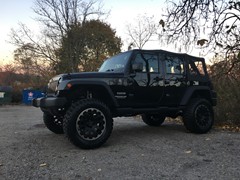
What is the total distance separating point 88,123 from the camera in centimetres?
598

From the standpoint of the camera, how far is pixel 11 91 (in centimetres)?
2442

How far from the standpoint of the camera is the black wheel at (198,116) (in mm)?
7547

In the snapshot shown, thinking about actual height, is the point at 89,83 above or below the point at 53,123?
above

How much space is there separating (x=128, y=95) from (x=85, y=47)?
23569mm

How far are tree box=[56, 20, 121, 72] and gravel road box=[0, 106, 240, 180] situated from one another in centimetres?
2035

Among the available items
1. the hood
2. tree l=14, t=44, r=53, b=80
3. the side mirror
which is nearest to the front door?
the side mirror

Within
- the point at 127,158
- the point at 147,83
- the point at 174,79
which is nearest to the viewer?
the point at 127,158

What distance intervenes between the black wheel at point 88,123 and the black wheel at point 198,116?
2.39 metres

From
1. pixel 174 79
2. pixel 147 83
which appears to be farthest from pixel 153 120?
pixel 147 83

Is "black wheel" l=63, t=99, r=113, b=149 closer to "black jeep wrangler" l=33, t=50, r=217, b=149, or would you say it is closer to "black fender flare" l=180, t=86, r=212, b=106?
"black jeep wrangler" l=33, t=50, r=217, b=149

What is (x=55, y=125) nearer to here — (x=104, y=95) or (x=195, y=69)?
(x=104, y=95)

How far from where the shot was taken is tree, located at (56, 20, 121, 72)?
2817 cm

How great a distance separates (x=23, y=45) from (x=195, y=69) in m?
24.1

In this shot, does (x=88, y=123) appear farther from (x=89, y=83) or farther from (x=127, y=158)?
(x=127, y=158)
